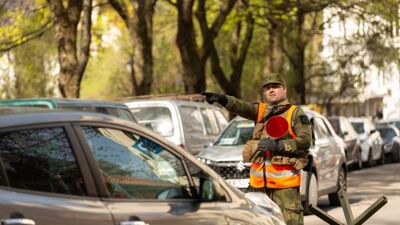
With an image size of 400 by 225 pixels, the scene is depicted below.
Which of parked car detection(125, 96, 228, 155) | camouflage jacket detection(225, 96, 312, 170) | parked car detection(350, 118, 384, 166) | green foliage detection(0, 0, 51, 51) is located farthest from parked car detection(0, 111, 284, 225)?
parked car detection(350, 118, 384, 166)

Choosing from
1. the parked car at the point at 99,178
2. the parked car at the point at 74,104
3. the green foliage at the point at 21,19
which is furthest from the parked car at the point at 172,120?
the green foliage at the point at 21,19

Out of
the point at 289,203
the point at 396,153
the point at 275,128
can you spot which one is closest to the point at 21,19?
the point at 396,153

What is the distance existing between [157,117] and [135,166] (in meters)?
10.6

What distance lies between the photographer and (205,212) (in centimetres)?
527

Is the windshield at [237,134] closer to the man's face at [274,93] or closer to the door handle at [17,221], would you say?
the man's face at [274,93]

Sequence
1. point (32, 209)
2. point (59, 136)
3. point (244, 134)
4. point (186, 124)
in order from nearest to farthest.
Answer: point (32, 209), point (59, 136), point (244, 134), point (186, 124)

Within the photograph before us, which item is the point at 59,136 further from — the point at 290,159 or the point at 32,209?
the point at 290,159

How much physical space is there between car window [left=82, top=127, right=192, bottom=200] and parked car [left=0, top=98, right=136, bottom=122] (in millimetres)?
3760

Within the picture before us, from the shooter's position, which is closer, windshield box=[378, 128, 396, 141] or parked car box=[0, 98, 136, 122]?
parked car box=[0, 98, 136, 122]

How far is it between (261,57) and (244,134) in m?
34.7

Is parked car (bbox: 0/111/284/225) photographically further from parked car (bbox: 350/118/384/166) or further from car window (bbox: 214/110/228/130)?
parked car (bbox: 350/118/384/166)

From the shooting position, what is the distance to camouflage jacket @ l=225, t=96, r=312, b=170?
7.91 meters

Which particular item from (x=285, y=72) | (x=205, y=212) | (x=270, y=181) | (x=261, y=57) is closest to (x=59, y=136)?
(x=205, y=212)

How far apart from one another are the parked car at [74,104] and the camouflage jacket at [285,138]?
176 cm
